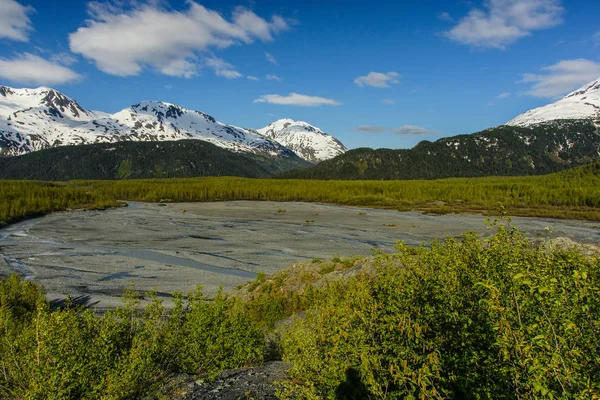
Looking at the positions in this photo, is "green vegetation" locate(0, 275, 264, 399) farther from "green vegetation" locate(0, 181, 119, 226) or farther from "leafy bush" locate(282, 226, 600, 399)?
"green vegetation" locate(0, 181, 119, 226)

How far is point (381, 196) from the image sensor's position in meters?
122

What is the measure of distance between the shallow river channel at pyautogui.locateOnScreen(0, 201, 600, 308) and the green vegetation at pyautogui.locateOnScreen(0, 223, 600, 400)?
425 inches

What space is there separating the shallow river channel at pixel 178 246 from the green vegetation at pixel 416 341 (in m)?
10.8

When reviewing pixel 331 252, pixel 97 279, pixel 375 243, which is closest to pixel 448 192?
pixel 375 243

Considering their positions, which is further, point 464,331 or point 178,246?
point 178,246

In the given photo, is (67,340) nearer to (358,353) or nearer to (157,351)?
(157,351)

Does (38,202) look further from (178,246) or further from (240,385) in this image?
(240,385)

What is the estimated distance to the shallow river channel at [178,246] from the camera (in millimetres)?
29578

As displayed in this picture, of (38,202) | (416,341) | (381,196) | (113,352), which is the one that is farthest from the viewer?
(381,196)

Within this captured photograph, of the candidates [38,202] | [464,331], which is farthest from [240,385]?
[38,202]

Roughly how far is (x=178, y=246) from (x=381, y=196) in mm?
88529

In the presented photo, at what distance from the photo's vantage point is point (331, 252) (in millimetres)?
40406

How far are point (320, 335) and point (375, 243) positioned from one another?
133 ft

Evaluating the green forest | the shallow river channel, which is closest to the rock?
the shallow river channel
